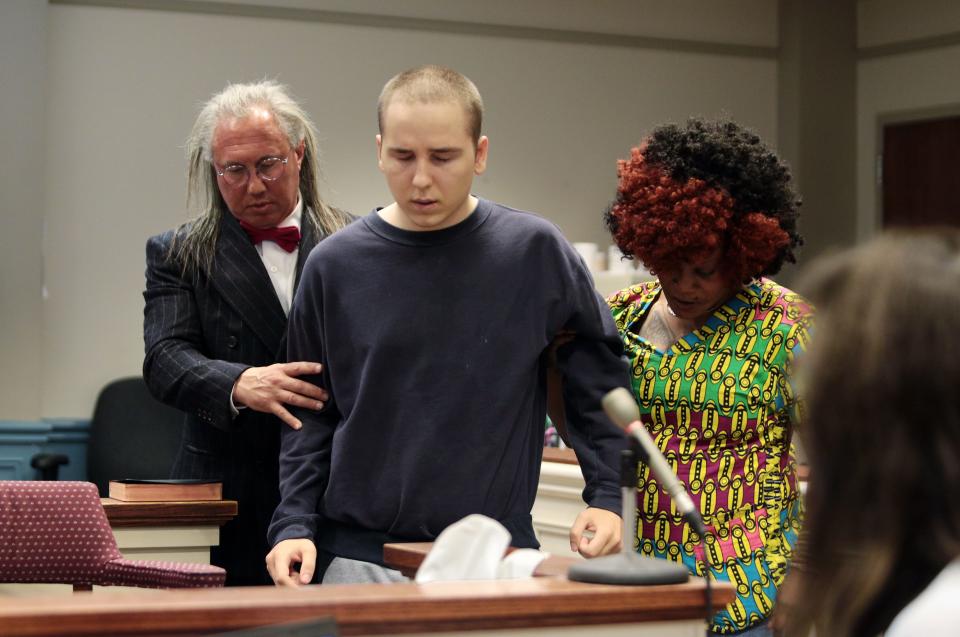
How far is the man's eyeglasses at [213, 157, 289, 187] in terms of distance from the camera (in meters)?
2.87

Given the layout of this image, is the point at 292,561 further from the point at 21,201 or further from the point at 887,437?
the point at 21,201

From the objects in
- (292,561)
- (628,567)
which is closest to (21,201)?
(292,561)

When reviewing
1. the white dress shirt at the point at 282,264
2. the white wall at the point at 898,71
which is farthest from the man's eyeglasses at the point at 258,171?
the white wall at the point at 898,71

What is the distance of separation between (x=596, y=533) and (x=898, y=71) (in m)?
6.07

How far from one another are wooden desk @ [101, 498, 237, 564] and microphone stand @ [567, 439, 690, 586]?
4.10 feet

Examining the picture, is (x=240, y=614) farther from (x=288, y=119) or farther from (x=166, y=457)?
(x=166, y=457)

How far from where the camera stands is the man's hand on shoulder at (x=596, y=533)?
6.94ft

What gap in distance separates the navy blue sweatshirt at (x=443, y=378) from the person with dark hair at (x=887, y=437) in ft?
3.57

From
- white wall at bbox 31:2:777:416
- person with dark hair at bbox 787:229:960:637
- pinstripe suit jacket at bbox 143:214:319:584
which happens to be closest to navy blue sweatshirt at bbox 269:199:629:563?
pinstripe suit jacket at bbox 143:214:319:584

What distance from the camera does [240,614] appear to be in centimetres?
152

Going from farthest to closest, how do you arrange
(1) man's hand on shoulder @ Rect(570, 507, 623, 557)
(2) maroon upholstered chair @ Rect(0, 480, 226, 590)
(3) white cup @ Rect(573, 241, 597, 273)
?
(3) white cup @ Rect(573, 241, 597, 273)
(2) maroon upholstered chair @ Rect(0, 480, 226, 590)
(1) man's hand on shoulder @ Rect(570, 507, 623, 557)

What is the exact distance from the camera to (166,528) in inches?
117

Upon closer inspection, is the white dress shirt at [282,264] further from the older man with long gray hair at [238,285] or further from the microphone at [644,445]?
the microphone at [644,445]

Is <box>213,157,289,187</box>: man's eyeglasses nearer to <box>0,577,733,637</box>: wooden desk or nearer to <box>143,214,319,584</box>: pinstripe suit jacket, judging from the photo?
<box>143,214,319,584</box>: pinstripe suit jacket
